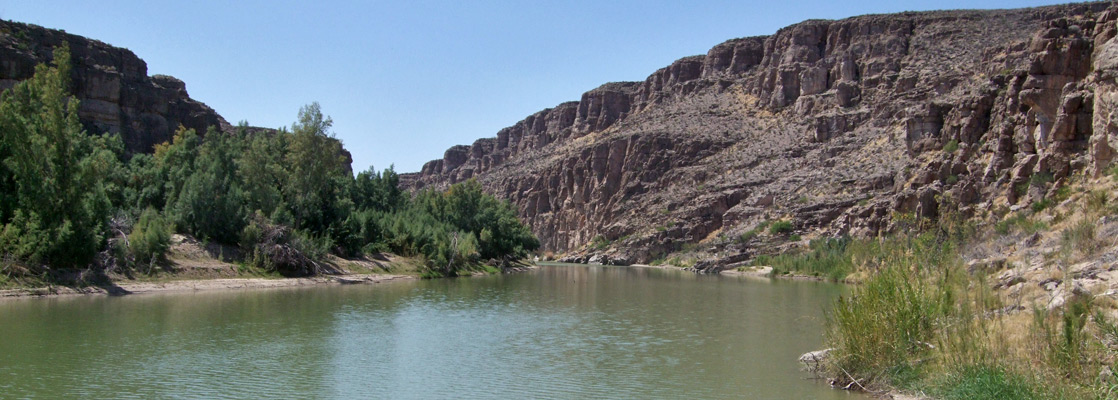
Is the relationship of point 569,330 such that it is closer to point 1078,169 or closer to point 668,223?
point 1078,169

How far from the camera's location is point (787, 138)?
4594 inches

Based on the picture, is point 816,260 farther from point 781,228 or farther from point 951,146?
point 781,228

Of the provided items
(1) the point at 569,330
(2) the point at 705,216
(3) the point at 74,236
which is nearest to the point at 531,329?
(1) the point at 569,330

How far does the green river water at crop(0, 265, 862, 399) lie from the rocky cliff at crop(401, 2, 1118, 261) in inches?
460

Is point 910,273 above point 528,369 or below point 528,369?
above

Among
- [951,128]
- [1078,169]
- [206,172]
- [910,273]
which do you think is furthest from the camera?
[951,128]

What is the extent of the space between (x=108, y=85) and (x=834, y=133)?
8815cm

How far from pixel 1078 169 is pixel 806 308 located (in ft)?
39.0

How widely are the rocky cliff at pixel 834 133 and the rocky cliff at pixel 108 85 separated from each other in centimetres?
6389

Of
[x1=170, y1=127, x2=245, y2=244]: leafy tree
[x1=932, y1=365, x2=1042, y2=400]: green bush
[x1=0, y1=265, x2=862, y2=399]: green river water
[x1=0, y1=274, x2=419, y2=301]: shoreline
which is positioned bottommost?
[x1=0, y1=265, x2=862, y2=399]: green river water

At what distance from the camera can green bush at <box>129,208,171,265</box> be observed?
1449 inches

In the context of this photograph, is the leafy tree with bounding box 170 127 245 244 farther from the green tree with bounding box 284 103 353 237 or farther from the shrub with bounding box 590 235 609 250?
the shrub with bounding box 590 235 609 250

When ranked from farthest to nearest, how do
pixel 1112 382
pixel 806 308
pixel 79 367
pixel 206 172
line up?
pixel 206 172
pixel 806 308
pixel 79 367
pixel 1112 382

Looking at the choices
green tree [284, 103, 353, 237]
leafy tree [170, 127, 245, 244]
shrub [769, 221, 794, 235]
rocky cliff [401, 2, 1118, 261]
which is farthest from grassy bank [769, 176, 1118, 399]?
shrub [769, 221, 794, 235]
